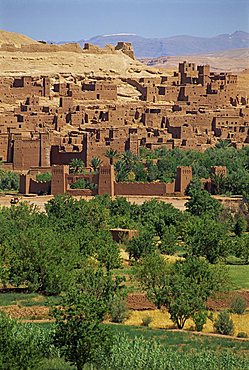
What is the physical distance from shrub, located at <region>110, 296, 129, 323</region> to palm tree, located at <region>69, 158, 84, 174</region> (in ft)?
77.7

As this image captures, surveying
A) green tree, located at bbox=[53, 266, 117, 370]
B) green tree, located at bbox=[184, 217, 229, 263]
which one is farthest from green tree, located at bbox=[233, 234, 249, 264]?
green tree, located at bbox=[53, 266, 117, 370]

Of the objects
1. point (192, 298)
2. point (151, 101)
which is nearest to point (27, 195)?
point (151, 101)

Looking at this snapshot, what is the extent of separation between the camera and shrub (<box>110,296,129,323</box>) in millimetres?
19172

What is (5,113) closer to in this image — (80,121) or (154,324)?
(80,121)

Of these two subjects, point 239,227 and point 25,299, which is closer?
point 25,299

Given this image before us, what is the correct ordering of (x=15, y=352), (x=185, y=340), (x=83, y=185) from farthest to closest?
(x=83, y=185) < (x=185, y=340) < (x=15, y=352)

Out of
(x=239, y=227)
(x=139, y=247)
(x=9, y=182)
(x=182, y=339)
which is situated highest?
(x=182, y=339)

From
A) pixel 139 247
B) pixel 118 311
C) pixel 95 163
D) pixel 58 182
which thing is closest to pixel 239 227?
pixel 139 247

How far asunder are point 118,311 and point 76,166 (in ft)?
80.8

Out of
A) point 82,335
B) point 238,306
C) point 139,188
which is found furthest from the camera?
point 139,188

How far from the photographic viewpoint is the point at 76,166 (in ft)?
143

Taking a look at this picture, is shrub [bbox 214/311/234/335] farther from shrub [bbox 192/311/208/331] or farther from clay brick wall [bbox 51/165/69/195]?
clay brick wall [bbox 51/165/69/195]

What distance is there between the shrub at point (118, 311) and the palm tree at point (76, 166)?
2369cm

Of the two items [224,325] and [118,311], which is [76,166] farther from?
[224,325]
